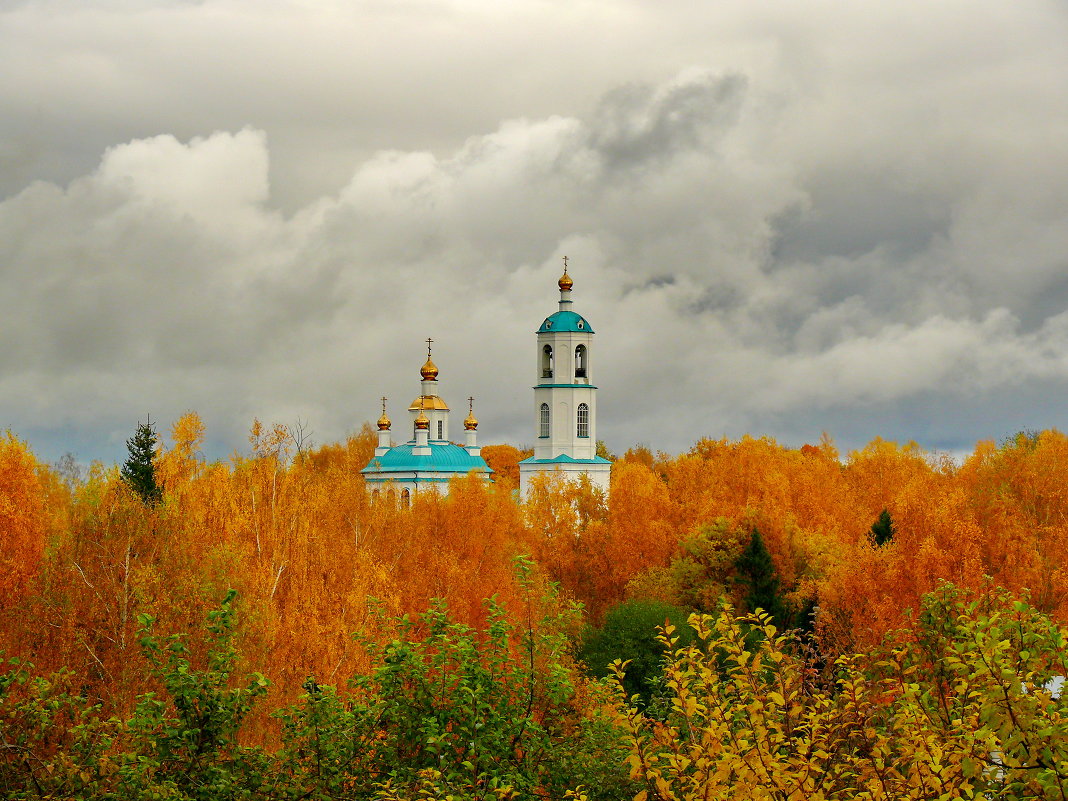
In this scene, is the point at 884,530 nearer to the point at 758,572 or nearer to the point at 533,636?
the point at 758,572

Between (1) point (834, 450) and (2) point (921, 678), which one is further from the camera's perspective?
(1) point (834, 450)

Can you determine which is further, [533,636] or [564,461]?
[564,461]

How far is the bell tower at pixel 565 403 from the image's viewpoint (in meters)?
73.8

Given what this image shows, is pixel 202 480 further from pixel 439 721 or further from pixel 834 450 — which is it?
pixel 834 450

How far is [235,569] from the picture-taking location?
2838 cm

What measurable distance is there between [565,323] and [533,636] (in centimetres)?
6058

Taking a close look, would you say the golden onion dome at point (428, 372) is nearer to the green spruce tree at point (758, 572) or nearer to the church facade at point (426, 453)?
the church facade at point (426, 453)

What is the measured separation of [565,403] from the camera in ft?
244

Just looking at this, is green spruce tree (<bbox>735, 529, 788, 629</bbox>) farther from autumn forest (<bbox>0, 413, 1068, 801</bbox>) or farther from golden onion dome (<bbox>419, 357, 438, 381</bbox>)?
golden onion dome (<bbox>419, 357, 438, 381</bbox>)

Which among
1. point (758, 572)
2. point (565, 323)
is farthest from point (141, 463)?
point (565, 323)

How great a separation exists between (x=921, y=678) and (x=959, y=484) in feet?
163

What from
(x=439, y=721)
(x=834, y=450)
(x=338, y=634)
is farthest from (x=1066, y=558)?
(x=834, y=450)

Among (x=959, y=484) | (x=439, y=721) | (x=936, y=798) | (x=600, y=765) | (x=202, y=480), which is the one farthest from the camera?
(x=959, y=484)

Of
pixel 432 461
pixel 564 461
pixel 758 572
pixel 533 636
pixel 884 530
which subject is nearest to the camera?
pixel 533 636
